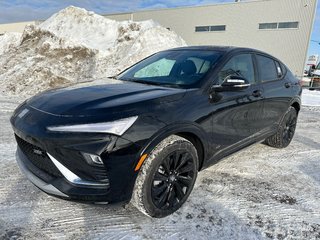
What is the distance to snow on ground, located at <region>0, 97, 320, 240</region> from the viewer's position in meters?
2.50

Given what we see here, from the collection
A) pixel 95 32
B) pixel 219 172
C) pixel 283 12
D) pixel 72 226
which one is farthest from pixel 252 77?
pixel 283 12

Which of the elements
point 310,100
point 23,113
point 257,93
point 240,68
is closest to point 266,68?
point 257,93

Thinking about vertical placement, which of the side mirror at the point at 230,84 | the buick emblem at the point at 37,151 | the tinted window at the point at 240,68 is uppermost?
the tinted window at the point at 240,68

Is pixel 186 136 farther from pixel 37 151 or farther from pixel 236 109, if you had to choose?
pixel 37 151

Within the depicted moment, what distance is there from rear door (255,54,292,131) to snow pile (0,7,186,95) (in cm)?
690

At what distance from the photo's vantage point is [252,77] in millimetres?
3783

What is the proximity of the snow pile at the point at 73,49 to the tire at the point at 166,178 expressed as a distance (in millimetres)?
7362

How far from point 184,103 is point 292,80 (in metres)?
2.96

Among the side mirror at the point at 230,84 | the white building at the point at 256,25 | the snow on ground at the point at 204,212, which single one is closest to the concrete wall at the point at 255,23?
the white building at the point at 256,25

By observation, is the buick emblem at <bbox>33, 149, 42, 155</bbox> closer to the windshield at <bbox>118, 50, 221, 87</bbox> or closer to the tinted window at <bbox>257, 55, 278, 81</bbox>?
the windshield at <bbox>118, 50, 221, 87</bbox>

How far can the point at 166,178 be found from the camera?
264cm

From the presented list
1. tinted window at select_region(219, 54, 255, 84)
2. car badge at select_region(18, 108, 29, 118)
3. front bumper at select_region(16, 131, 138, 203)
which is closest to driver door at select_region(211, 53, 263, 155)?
tinted window at select_region(219, 54, 255, 84)

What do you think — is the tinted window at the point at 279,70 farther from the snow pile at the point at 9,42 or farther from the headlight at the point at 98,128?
the snow pile at the point at 9,42

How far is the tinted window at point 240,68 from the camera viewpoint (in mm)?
3266
